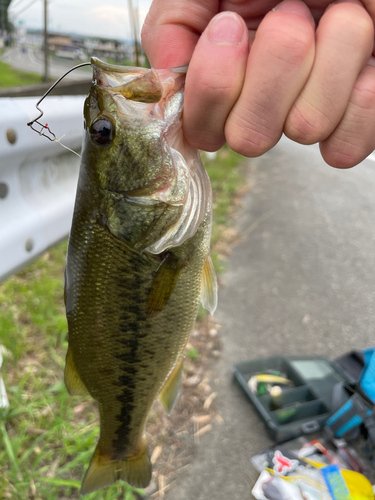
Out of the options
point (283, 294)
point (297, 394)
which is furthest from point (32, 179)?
point (283, 294)

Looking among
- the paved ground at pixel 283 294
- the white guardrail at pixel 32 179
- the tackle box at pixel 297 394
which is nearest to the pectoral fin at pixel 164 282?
the white guardrail at pixel 32 179

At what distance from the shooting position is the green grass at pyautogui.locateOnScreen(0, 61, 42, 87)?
10.9ft

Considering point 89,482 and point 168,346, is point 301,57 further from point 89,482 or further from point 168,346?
point 89,482

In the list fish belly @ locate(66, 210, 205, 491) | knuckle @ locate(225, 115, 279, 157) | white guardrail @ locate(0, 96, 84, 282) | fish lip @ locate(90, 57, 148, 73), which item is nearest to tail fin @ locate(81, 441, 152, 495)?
fish belly @ locate(66, 210, 205, 491)

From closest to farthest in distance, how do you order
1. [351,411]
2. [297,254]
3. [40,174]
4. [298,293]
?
[40,174] → [351,411] → [298,293] → [297,254]

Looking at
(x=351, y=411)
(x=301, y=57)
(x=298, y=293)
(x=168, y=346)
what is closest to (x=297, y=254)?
(x=298, y=293)

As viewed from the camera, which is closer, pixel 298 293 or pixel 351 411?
pixel 351 411

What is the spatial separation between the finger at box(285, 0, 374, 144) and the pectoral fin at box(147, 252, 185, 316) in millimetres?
598

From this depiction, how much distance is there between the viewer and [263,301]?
4270mm

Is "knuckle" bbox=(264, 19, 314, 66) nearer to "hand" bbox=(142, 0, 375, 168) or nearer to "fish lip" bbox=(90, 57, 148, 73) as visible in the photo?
"hand" bbox=(142, 0, 375, 168)

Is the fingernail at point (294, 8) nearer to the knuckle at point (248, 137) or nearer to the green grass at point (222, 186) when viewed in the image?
the knuckle at point (248, 137)

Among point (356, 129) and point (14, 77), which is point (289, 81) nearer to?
point (356, 129)

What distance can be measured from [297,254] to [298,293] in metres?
0.86

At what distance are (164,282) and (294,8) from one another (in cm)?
90
